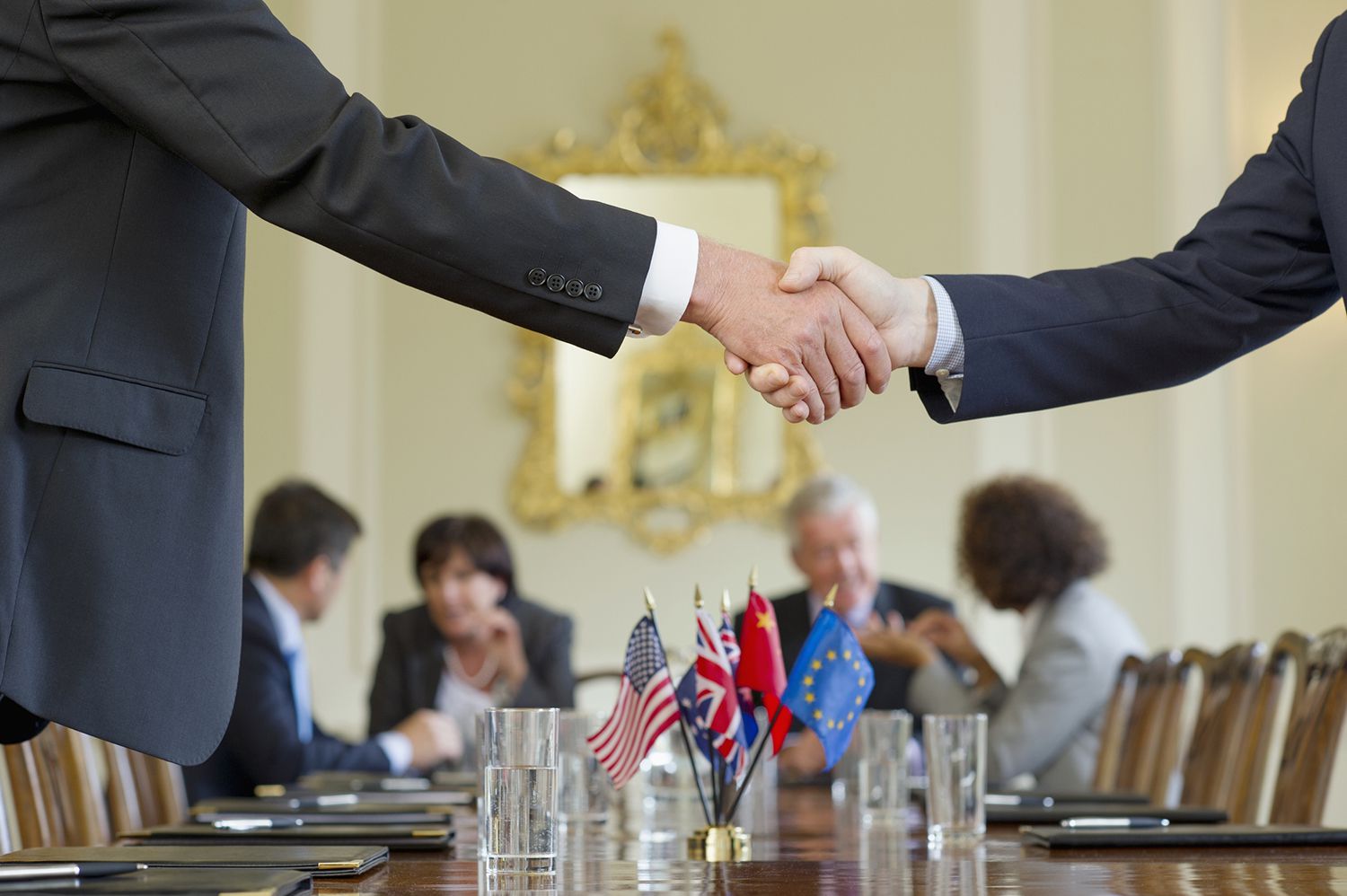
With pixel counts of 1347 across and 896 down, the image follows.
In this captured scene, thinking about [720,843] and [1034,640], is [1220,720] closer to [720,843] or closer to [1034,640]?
[1034,640]

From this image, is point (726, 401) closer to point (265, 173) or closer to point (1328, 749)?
point (1328, 749)

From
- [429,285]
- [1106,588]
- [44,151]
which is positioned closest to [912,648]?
[1106,588]

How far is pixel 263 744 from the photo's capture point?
3.24 m

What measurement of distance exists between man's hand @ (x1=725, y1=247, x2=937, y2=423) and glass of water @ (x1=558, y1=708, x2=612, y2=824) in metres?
0.49

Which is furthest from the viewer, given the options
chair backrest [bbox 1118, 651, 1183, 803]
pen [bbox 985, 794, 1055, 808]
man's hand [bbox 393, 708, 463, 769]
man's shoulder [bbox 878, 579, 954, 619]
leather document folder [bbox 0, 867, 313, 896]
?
man's shoulder [bbox 878, 579, 954, 619]

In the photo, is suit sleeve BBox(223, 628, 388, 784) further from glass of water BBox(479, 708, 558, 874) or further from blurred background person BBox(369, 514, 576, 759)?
glass of water BBox(479, 708, 558, 874)

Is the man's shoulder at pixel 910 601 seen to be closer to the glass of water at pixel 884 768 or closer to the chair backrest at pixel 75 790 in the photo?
the glass of water at pixel 884 768

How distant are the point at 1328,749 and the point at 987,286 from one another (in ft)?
2.48

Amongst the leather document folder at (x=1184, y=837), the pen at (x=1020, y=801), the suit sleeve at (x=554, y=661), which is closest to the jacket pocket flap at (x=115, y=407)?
the leather document folder at (x=1184, y=837)

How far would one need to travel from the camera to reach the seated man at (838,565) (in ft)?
13.4

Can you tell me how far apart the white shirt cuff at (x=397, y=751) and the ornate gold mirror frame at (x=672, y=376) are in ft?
6.44

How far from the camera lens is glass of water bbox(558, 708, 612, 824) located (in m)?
2.01

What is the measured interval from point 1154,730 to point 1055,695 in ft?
1.15

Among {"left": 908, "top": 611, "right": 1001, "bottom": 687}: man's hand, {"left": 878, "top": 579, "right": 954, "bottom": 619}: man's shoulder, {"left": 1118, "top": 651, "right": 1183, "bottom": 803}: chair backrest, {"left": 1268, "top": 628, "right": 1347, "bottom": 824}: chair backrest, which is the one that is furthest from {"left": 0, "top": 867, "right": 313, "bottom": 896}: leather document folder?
{"left": 878, "top": 579, "right": 954, "bottom": 619}: man's shoulder
